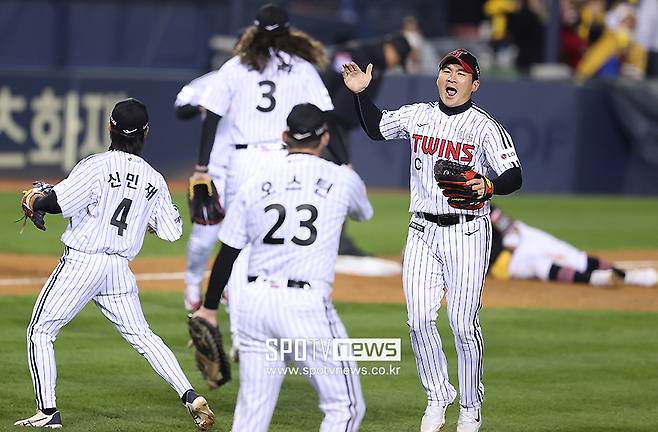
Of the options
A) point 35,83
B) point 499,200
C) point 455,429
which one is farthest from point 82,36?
point 455,429

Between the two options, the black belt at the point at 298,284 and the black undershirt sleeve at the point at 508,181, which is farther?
the black undershirt sleeve at the point at 508,181

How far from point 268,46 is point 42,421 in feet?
10.2

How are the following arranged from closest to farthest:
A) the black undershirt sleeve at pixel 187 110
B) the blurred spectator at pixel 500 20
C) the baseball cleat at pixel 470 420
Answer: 1. the baseball cleat at pixel 470 420
2. the black undershirt sleeve at pixel 187 110
3. the blurred spectator at pixel 500 20

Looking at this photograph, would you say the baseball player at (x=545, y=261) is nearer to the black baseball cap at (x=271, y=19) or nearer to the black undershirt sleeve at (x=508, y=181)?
the black baseball cap at (x=271, y=19)

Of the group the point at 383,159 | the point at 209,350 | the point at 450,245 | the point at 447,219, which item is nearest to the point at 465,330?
the point at 450,245

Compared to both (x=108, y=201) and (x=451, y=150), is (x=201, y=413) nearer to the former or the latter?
(x=108, y=201)

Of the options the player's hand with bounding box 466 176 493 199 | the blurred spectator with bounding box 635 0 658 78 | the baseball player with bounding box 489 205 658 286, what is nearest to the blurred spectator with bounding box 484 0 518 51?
the blurred spectator with bounding box 635 0 658 78

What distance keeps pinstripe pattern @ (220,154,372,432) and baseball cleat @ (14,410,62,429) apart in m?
1.62

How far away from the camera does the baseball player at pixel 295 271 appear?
5.51m

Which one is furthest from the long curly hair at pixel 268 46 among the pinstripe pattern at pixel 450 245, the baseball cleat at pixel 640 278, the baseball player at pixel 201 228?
the baseball cleat at pixel 640 278

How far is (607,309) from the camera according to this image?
38.1 feet

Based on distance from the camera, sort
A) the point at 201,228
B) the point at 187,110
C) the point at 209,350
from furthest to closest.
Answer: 1. the point at 187,110
2. the point at 201,228
3. the point at 209,350

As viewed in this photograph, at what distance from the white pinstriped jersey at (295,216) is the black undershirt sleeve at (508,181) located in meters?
1.23

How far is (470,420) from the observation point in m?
6.98
